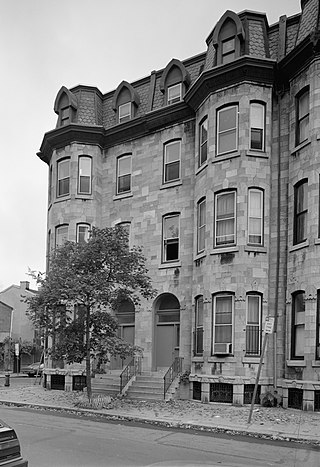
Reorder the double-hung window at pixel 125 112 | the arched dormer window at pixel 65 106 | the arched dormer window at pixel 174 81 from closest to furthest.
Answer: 1. the arched dormer window at pixel 174 81
2. the double-hung window at pixel 125 112
3. the arched dormer window at pixel 65 106

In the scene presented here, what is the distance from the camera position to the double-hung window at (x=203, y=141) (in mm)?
21328

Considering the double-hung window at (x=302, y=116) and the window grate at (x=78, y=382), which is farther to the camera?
the window grate at (x=78, y=382)

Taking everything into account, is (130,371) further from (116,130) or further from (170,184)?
(116,130)

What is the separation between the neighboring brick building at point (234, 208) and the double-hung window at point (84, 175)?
6.26 ft

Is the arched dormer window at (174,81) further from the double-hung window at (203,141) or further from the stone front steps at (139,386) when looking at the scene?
the stone front steps at (139,386)

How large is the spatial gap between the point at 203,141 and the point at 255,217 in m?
3.99

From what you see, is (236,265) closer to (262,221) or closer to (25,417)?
(262,221)

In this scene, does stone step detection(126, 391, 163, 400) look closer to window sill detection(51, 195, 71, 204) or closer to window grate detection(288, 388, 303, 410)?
window grate detection(288, 388, 303, 410)

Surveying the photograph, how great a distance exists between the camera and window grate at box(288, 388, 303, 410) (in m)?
17.5

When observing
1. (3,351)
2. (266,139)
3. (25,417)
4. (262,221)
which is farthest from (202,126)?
(3,351)

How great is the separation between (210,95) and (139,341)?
10411 mm

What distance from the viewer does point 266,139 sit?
787 inches

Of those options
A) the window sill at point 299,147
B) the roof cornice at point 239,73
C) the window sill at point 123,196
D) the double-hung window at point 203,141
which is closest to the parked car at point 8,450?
the window sill at point 299,147

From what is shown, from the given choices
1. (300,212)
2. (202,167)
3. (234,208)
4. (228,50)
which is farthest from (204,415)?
→ (228,50)
